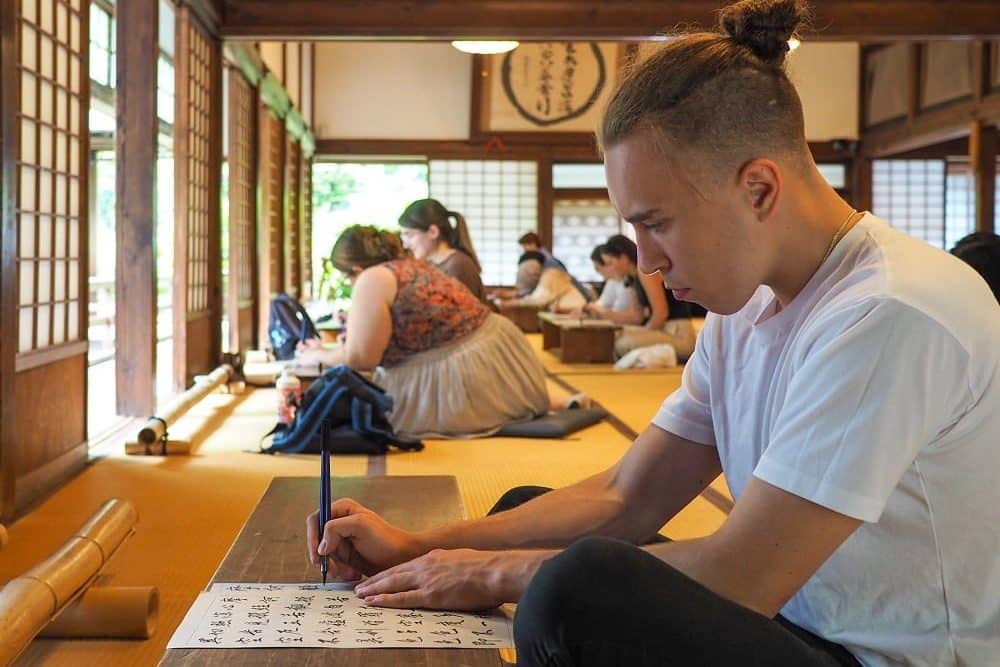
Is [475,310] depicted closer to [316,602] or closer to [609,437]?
[609,437]

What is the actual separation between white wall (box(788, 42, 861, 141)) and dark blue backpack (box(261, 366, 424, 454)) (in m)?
10.2

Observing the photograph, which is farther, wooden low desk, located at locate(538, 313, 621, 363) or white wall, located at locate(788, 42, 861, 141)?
white wall, located at locate(788, 42, 861, 141)

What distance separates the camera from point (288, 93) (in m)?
10.6

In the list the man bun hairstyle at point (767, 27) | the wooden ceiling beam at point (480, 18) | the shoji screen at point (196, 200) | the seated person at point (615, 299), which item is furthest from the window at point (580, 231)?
the man bun hairstyle at point (767, 27)

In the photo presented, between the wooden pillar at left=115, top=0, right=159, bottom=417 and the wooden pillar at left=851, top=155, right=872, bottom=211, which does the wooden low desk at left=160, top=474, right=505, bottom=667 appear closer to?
the wooden pillar at left=115, top=0, right=159, bottom=417

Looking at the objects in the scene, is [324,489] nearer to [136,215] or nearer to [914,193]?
[136,215]

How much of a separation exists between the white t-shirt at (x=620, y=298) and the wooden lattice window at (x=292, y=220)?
353 centimetres

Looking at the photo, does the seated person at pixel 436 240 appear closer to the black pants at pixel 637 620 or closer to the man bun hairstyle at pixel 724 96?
the man bun hairstyle at pixel 724 96

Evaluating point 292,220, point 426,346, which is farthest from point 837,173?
point 426,346

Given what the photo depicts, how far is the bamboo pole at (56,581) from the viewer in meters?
1.78

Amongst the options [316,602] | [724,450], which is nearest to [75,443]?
[316,602]

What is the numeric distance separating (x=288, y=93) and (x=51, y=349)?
7.17 m

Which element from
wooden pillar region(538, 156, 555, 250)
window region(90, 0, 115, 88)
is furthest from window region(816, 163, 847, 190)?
window region(90, 0, 115, 88)

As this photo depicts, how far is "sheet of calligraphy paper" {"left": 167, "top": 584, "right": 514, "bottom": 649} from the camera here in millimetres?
1322
